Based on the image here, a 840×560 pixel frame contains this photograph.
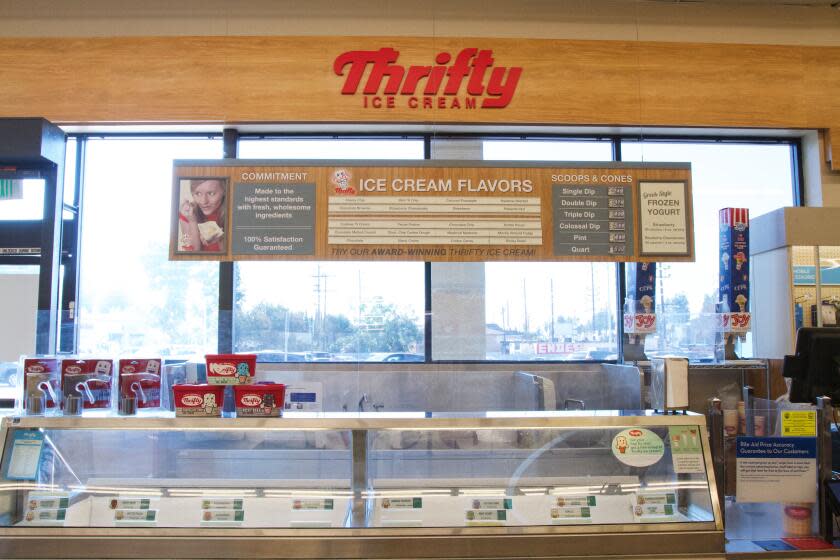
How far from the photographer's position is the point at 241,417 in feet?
7.27

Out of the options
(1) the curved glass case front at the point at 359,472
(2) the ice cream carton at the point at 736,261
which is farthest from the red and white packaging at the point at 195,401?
(2) the ice cream carton at the point at 736,261

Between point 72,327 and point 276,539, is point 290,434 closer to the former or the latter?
point 276,539

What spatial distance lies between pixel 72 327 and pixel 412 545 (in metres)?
2.38

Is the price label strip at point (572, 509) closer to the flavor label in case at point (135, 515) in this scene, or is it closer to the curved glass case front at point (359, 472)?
the curved glass case front at point (359, 472)

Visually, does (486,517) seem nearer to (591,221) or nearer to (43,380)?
(591,221)

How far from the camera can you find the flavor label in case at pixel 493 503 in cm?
219

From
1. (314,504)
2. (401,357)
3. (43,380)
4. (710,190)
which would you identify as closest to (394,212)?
(401,357)

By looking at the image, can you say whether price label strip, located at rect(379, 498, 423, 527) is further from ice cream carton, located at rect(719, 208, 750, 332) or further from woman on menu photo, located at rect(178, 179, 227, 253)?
ice cream carton, located at rect(719, 208, 750, 332)

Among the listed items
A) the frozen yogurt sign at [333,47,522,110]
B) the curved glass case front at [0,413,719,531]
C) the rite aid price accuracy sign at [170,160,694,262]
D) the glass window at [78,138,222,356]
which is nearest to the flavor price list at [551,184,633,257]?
the rite aid price accuracy sign at [170,160,694,262]

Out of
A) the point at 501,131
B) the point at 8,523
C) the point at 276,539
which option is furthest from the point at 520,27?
the point at 8,523

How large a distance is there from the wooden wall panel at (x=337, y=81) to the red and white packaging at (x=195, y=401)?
238 cm

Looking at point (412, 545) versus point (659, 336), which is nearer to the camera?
point (412, 545)

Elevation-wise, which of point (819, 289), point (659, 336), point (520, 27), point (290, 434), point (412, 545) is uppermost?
point (520, 27)

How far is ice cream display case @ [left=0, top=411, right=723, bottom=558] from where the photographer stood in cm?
206
